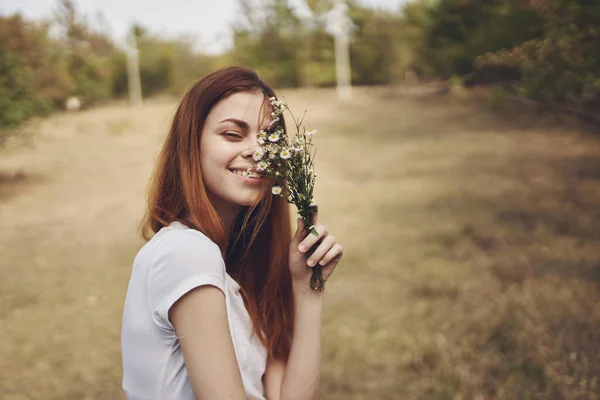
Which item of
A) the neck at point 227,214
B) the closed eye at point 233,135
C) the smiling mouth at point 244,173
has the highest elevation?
the closed eye at point 233,135

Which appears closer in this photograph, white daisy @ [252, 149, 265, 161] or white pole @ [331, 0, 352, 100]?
white daisy @ [252, 149, 265, 161]

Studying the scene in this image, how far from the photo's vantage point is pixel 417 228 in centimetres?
746

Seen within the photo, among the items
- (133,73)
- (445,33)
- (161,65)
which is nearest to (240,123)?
(445,33)

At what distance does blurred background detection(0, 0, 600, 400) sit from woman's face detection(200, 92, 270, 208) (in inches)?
38.7

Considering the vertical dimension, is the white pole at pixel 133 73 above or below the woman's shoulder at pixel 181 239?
above

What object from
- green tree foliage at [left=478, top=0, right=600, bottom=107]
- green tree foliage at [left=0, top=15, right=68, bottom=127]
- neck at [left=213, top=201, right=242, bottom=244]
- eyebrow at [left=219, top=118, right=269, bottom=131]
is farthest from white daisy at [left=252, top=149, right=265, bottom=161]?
green tree foliage at [left=0, top=15, right=68, bottom=127]

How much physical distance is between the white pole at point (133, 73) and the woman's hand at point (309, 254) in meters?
31.1

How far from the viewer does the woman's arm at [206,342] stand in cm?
123

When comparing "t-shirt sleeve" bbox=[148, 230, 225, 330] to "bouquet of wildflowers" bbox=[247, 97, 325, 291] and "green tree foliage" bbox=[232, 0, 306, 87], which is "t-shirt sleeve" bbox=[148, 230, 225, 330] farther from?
"green tree foliage" bbox=[232, 0, 306, 87]

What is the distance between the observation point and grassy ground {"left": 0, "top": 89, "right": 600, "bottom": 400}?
11.8ft

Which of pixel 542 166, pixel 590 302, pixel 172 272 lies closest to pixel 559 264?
pixel 590 302

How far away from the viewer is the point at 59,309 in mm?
5027

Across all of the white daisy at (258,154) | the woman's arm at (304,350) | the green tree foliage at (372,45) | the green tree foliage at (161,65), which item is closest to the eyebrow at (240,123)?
the white daisy at (258,154)

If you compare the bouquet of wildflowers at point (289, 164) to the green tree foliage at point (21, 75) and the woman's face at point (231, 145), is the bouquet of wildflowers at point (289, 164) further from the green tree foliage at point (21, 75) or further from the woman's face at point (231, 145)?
the green tree foliage at point (21, 75)
